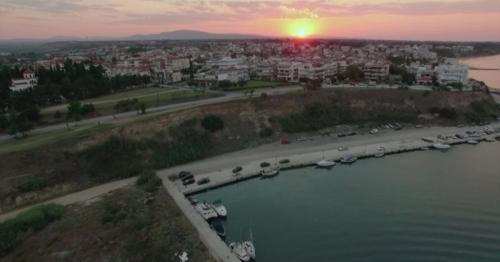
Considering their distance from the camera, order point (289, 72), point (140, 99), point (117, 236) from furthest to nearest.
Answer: point (289, 72)
point (140, 99)
point (117, 236)

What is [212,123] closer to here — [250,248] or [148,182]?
[148,182]

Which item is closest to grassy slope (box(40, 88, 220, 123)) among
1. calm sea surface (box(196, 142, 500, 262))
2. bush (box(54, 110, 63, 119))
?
bush (box(54, 110, 63, 119))

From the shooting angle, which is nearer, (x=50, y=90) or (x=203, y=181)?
(x=203, y=181)

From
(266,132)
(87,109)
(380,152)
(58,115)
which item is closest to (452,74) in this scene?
(380,152)

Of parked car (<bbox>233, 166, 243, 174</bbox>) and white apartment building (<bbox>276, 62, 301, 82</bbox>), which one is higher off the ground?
white apartment building (<bbox>276, 62, 301, 82</bbox>)

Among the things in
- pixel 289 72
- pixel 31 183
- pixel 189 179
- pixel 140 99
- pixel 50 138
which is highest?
pixel 289 72

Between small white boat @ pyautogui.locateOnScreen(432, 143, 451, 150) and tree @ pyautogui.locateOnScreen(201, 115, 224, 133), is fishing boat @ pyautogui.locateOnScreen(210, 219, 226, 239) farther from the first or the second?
small white boat @ pyautogui.locateOnScreen(432, 143, 451, 150)
